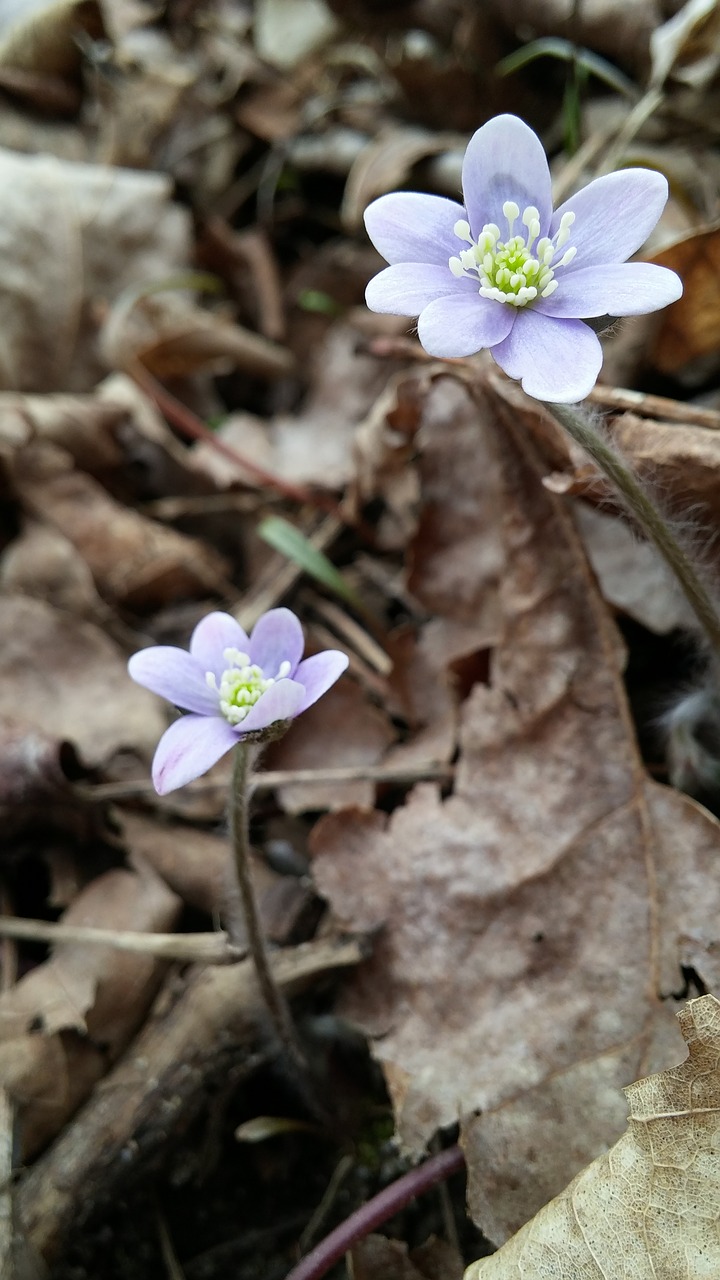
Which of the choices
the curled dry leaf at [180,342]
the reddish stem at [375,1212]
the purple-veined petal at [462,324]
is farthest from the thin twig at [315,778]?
the curled dry leaf at [180,342]

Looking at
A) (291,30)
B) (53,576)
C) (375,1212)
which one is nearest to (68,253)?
(53,576)

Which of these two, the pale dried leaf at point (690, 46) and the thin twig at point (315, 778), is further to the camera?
the pale dried leaf at point (690, 46)

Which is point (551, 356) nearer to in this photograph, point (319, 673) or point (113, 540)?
point (319, 673)

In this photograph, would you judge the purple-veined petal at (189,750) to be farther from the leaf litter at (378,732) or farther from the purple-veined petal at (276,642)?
the leaf litter at (378,732)

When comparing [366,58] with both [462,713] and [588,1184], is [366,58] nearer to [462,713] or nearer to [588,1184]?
[462,713]

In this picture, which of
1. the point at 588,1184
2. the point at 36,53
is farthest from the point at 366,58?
the point at 588,1184

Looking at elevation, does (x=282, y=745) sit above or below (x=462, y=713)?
below

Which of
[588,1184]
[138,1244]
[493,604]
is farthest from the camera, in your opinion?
[493,604]
